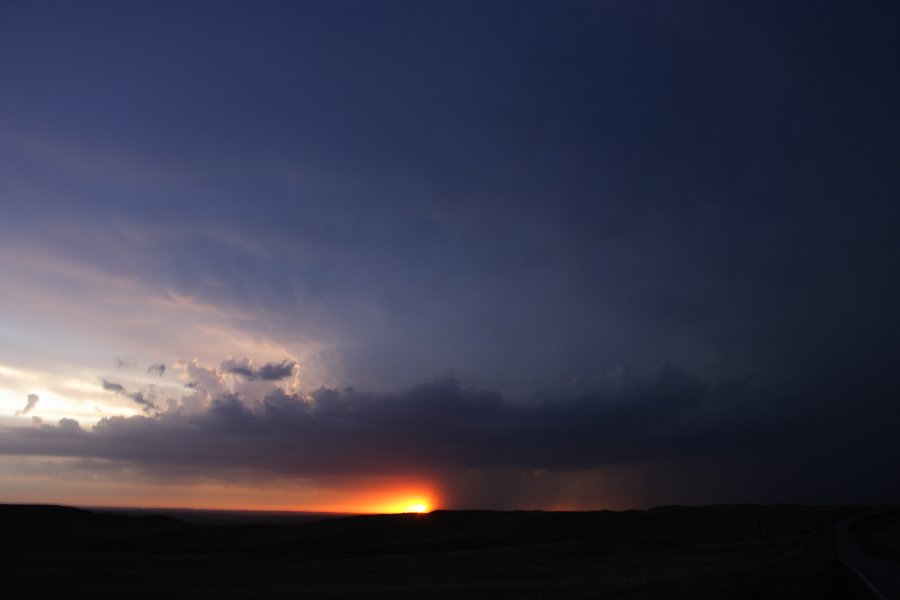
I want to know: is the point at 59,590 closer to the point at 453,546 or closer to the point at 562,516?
the point at 453,546

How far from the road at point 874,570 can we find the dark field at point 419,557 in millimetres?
1527

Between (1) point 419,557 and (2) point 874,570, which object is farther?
(1) point 419,557

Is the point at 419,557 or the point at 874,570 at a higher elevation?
the point at 874,570

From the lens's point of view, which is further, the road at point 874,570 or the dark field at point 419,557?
the dark field at point 419,557

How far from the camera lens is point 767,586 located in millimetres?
30594

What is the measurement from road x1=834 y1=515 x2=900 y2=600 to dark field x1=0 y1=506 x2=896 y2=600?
1.53 m

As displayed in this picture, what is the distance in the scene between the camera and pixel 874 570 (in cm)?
3709

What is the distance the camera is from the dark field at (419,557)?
145 ft

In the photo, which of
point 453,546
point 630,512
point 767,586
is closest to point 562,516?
point 630,512

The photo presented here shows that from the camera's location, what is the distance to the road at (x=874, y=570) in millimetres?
27672

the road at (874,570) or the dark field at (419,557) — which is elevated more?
the road at (874,570)

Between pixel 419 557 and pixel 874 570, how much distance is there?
172 feet

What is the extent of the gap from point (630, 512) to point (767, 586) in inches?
4492

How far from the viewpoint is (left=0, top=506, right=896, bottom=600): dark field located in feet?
145
